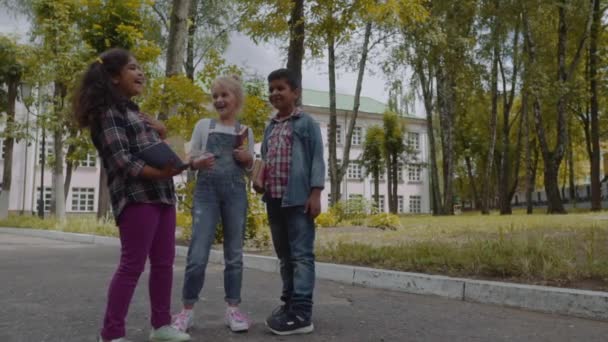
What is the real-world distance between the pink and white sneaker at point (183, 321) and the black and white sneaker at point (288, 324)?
1.79 ft

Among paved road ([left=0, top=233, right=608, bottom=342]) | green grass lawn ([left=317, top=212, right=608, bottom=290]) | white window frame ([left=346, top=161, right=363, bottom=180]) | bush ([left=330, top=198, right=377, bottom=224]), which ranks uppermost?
white window frame ([left=346, top=161, right=363, bottom=180])

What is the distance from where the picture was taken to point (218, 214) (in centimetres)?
364

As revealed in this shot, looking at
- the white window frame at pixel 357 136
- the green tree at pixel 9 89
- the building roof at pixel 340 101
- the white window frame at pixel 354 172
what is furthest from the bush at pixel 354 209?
the white window frame at pixel 357 136

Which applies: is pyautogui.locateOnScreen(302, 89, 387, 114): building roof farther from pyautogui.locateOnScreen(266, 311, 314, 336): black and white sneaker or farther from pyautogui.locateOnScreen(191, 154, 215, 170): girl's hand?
pyautogui.locateOnScreen(191, 154, 215, 170): girl's hand

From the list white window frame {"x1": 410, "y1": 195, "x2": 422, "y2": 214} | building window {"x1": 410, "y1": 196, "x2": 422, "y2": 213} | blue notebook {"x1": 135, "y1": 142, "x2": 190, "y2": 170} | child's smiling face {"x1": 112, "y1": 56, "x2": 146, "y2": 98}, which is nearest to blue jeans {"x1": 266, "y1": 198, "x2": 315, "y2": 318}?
blue notebook {"x1": 135, "y1": 142, "x2": 190, "y2": 170}

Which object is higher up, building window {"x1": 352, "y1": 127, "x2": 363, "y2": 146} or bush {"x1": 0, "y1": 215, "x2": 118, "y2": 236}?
building window {"x1": 352, "y1": 127, "x2": 363, "y2": 146}

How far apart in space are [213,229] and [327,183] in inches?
1864

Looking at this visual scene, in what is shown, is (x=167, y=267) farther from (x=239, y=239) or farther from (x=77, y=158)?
(x=77, y=158)

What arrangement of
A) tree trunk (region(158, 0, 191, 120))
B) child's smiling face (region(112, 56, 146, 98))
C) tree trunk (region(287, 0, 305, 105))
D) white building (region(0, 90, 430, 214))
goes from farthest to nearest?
1. white building (region(0, 90, 430, 214))
2. tree trunk (region(158, 0, 191, 120))
3. tree trunk (region(287, 0, 305, 105))
4. child's smiling face (region(112, 56, 146, 98))

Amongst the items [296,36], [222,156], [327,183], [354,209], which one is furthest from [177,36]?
[327,183]

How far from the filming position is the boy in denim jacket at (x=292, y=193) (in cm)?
354

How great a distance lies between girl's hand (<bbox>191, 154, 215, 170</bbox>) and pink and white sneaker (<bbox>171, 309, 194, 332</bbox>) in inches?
41.7

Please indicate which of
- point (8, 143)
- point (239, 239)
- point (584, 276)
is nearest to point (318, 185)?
point (239, 239)

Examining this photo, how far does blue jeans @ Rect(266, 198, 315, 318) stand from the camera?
355 cm
